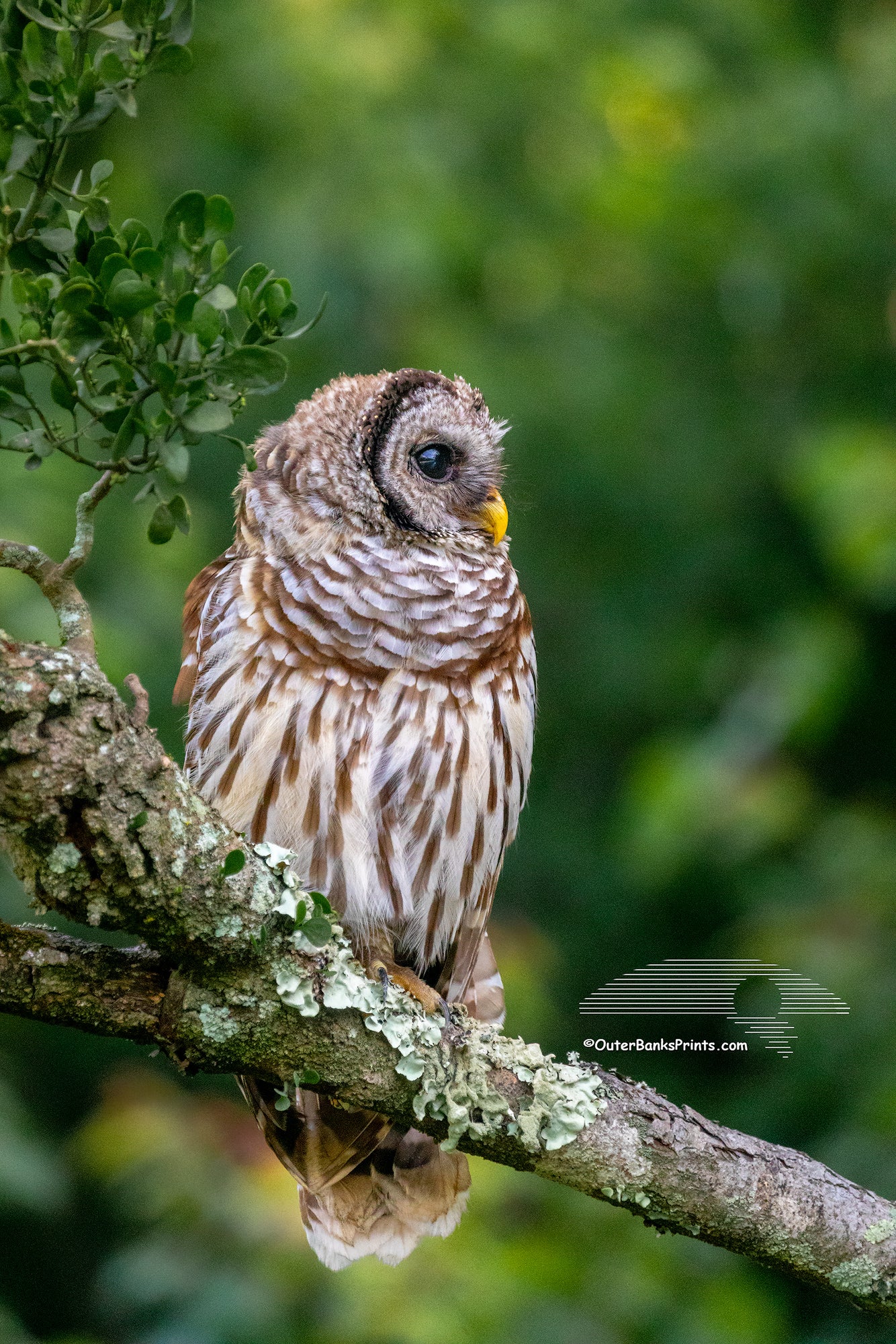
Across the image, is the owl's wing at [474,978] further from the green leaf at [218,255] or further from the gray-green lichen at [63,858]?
the green leaf at [218,255]

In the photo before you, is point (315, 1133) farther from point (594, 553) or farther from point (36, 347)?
point (594, 553)

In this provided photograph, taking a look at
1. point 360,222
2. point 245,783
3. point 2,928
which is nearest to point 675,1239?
point 245,783

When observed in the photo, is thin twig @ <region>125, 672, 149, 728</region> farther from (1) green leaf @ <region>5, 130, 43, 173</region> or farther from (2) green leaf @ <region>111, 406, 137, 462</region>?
(1) green leaf @ <region>5, 130, 43, 173</region>

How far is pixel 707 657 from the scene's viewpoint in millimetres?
4754

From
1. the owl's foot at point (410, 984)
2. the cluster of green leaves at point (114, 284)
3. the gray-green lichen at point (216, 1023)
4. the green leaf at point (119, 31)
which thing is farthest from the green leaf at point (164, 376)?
the owl's foot at point (410, 984)

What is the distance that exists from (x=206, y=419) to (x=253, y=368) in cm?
8

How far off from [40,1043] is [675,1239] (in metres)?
2.14

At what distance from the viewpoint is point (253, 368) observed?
1524 millimetres

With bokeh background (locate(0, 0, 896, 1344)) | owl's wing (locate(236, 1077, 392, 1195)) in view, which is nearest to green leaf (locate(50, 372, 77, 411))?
owl's wing (locate(236, 1077, 392, 1195))

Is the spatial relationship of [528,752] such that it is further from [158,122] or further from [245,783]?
[158,122]

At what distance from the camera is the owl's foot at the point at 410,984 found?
2.03 metres

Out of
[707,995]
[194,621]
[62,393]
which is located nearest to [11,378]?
[62,393]

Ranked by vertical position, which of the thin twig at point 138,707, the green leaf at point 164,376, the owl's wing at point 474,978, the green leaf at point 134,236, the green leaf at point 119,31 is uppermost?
the green leaf at point 119,31

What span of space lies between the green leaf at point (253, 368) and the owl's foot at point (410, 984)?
2.88 ft
